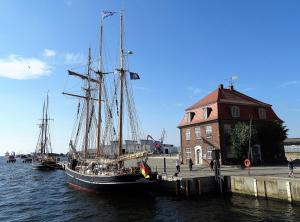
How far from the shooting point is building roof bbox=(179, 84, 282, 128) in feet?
157

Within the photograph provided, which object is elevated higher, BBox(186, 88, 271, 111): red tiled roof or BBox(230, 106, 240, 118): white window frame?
BBox(186, 88, 271, 111): red tiled roof

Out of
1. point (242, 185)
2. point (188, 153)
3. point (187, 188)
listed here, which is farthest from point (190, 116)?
point (242, 185)

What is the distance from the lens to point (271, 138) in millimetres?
48281

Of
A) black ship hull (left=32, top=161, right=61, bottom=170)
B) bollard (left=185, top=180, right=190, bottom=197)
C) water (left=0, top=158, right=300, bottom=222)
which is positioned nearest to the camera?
water (left=0, top=158, right=300, bottom=222)

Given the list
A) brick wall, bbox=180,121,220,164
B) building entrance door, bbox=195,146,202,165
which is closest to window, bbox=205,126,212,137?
brick wall, bbox=180,121,220,164

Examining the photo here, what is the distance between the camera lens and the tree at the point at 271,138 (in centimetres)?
4828

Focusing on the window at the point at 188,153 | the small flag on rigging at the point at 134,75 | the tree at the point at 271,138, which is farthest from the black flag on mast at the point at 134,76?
the tree at the point at 271,138

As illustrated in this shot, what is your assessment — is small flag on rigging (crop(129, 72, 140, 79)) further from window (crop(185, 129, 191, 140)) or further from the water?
window (crop(185, 129, 191, 140))

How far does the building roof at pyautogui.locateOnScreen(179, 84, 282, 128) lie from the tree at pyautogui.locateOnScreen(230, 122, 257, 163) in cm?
344

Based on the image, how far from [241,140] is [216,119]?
493 centimetres

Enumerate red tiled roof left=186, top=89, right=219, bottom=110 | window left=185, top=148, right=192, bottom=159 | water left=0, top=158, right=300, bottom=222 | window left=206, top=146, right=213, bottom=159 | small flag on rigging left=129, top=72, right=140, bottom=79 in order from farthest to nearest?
window left=185, top=148, right=192, bottom=159, red tiled roof left=186, top=89, right=219, bottom=110, window left=206, top=146, right=213, bottom=159, small flag on rigging left=129, top=72, right=140, bottom=79, water left=0, top=158, right=300, bottom=222

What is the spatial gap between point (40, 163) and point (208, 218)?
229ft

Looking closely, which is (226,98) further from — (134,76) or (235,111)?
(134,76)

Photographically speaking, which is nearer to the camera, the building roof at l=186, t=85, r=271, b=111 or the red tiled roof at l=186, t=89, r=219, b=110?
the building roof at l=186, t=85, r=271, b=111
